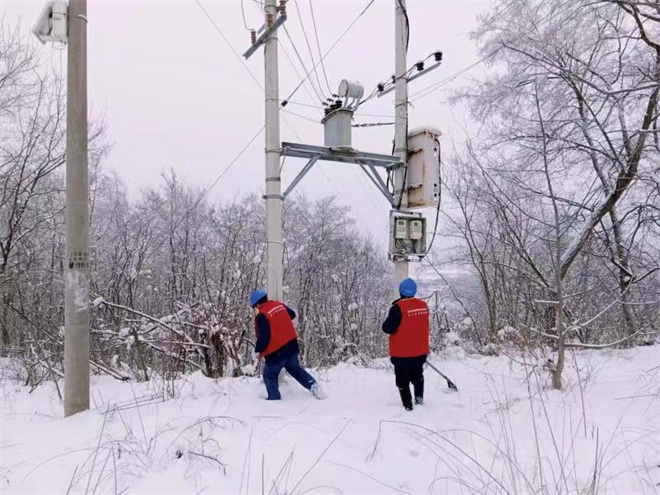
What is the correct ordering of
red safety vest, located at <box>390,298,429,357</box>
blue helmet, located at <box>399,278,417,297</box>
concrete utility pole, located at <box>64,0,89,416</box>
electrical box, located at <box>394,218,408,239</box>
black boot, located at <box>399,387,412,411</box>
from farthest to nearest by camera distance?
1. electrical box, located at <box>394,218,408,239</box>
2. blue helmet, located at <box>399,278,417,297</box>
3. red safety vest, located at <box>390,298,429,357</box>
4. black boot, located at <box>399,387,412,411</box>
5. concrete utility pole, located at <box>64,0,89,416</box>

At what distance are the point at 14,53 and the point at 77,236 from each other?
8.47m

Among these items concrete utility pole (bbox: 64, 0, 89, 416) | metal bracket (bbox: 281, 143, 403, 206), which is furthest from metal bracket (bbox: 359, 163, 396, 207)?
concrete utility pole (bbox: 64, 0, 89, 416)

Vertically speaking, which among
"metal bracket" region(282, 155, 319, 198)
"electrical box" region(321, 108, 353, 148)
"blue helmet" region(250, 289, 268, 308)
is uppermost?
"electrical box" region(321, 108, 353, 148)

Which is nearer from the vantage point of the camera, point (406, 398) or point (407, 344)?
point (406, 398)

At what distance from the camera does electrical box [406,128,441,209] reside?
21.0 feet

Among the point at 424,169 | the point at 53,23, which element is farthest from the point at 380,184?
the point at 53,23

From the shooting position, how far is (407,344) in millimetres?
5324

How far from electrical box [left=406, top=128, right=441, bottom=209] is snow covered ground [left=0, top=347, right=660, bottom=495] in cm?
268

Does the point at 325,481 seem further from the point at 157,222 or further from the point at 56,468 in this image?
the point at 157,222

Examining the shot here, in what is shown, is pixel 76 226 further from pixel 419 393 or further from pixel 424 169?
pixel 424 169

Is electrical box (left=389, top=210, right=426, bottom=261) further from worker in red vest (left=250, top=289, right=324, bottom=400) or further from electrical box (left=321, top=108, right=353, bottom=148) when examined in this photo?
worker in red vest (left=250, top=289, right=324, bottom=400)

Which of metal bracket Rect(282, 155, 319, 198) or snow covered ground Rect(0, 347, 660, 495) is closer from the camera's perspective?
snow covered ground Rect(0, 347, 660, 495)

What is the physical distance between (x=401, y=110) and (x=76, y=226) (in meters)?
4.61

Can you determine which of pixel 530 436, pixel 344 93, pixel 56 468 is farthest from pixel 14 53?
pixel 530 436
